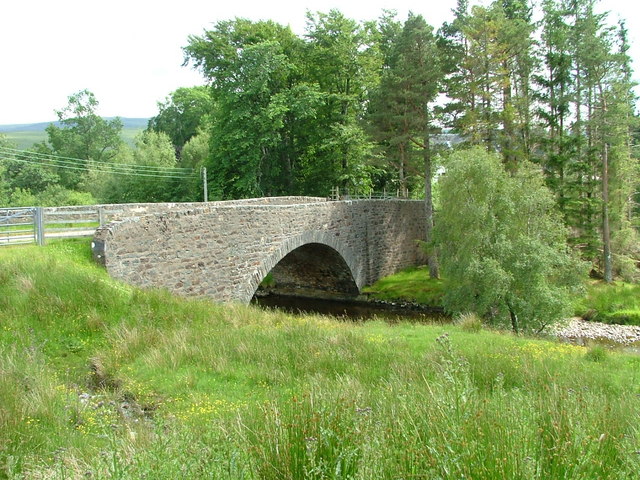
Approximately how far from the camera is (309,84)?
99.6 ft

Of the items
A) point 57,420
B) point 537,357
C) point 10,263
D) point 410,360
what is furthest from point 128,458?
point 10,263

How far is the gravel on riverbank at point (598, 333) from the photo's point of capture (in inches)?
698

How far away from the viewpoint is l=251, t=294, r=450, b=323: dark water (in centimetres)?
2108

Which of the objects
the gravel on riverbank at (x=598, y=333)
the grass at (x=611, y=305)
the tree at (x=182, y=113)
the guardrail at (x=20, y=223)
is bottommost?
the gravel on riverbank at (x=598, y=333)

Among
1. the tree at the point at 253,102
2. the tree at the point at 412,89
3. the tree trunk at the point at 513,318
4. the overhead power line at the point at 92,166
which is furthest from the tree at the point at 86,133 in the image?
the tree trunk at the point at 513,318

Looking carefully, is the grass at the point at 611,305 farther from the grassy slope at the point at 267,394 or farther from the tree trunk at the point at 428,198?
the grassy slope at the point at 267,394

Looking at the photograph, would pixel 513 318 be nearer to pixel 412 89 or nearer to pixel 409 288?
pixel 409 288

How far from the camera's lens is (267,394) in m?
6.19

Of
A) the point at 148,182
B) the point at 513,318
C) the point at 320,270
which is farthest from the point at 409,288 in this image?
the point at 148,182

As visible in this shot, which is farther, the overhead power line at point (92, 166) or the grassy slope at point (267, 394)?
the overhead power line at point (92, 166)

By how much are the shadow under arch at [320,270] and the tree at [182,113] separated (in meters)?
26.0

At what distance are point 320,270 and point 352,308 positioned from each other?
287cm

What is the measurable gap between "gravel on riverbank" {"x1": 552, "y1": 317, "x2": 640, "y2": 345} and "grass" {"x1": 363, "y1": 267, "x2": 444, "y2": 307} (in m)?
5.43

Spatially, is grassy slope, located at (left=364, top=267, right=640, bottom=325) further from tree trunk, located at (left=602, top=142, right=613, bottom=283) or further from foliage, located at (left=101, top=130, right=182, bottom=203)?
foliage, located at (left=101, top=130, right=182, bottom=203)
